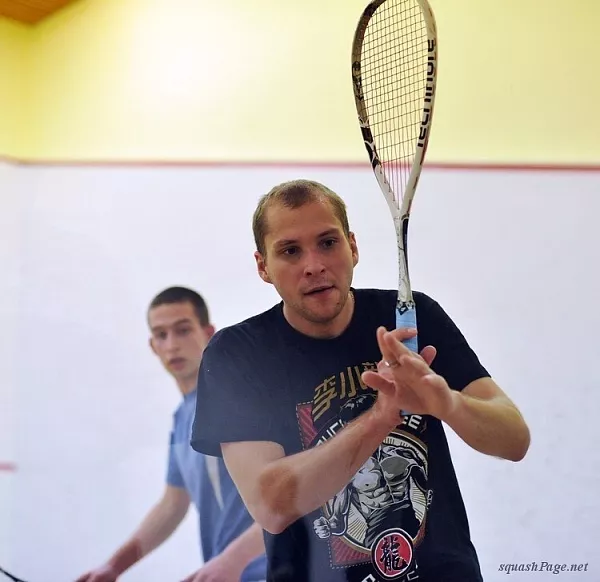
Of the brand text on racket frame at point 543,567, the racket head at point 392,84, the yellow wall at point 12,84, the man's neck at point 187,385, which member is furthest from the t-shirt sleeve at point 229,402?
the yellow wall at point 12,84

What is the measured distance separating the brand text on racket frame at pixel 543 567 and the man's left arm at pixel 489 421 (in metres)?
0.24

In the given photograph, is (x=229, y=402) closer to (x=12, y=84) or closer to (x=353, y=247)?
(x=353, y=247)

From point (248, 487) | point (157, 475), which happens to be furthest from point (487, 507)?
point (157, 475)

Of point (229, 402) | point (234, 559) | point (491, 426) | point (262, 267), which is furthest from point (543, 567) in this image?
point (262, 267)

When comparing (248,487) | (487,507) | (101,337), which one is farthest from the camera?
(101,337)

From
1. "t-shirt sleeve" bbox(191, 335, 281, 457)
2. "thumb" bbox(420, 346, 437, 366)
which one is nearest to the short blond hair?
"t-shirt sleeve" bbox(191, 335, 281, 457)

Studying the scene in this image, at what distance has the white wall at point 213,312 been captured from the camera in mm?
1791

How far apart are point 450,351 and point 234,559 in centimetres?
67

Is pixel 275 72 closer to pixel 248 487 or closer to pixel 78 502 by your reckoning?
pixel 248 487

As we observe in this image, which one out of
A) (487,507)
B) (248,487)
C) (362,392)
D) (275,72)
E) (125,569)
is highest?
(275,72)

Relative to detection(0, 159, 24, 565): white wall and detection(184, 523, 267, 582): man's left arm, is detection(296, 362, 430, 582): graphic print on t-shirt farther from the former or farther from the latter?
detection(0, 159, 24, 565): white wall

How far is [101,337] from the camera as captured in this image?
1886 mm

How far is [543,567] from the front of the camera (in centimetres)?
178

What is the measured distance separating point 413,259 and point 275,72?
0.54m
